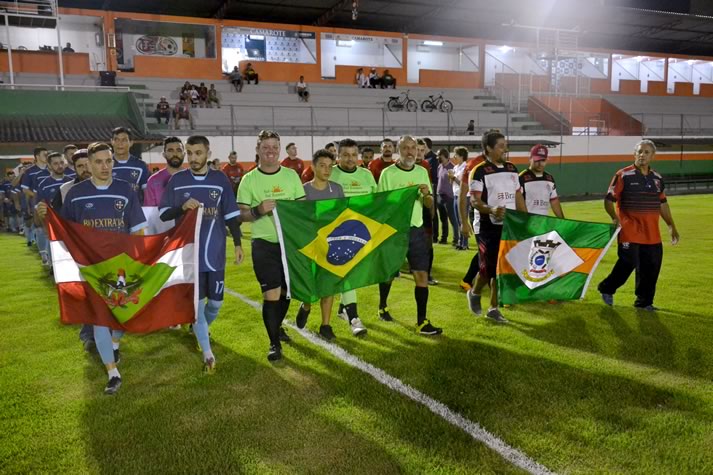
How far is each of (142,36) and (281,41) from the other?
287 inches

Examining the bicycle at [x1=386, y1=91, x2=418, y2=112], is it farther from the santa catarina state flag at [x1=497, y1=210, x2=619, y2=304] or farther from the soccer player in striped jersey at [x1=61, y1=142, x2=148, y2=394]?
the soccer player in striped jersey at [x1=61, y1=142, x2=148, y2=394]

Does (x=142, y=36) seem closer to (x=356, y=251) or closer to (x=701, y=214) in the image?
(x=701, y=214)

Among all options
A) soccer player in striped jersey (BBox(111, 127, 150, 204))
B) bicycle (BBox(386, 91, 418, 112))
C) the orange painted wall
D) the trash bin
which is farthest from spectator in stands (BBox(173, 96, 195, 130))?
soccer player in striped jersey (BBox(111, 127, 150, 204))

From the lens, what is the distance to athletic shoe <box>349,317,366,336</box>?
18.8 ft

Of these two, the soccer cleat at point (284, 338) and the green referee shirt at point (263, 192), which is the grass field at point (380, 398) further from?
the green referee shirt at point (263, 192)

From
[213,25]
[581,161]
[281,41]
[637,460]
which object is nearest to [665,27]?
[581,161]

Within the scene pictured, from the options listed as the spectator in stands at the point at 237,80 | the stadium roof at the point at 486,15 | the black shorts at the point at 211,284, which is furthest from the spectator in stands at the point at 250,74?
the black shorts at the point at 211,284

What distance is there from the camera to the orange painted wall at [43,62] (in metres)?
23.8

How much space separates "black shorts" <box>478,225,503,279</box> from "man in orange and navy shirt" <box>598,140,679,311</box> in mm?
1418

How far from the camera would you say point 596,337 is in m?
5.54

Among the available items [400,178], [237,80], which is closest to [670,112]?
[237,80]

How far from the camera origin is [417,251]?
19.2ft

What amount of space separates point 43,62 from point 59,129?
9.81 m

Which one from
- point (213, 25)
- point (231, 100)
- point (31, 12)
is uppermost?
point (213, 25)
